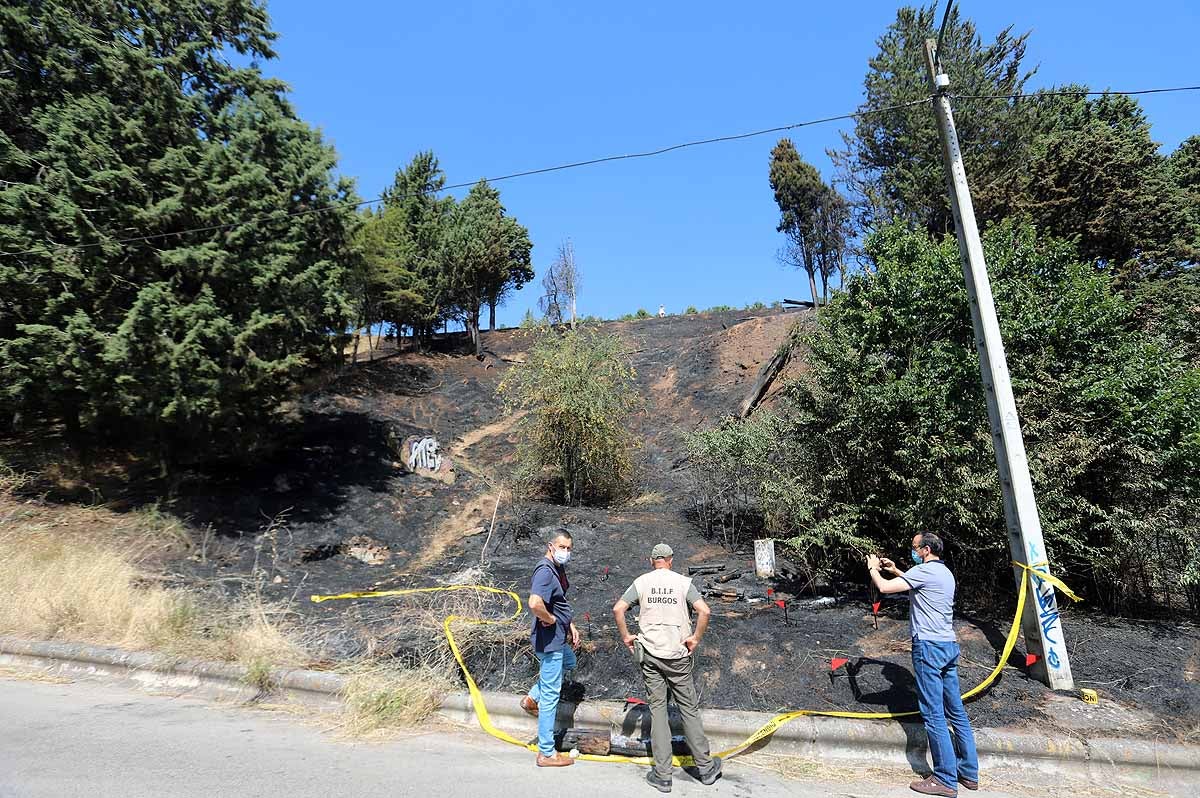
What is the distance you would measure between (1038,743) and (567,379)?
1300 cm

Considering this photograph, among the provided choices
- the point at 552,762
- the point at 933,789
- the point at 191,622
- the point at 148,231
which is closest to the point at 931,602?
the point at 933,789

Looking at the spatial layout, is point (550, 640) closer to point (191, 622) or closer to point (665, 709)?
point (665, 709)

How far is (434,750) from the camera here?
17.3 feet

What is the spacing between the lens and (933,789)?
15.0ft

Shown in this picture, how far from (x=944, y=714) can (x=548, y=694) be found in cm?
302

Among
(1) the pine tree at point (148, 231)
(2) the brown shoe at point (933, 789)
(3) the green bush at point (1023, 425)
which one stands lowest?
(2) the brown shoe at point (933, 789)

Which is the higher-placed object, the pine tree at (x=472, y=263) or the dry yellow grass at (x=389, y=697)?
the pine tree at (x=472, y=263)

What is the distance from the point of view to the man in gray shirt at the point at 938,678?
15.2ft

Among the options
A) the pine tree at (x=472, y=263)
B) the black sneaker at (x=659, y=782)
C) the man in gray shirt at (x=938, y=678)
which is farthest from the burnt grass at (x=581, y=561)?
the pine tree at (x=472, y=263)

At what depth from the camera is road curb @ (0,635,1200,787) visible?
4801 millimetres

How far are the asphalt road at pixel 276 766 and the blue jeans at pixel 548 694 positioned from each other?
0.20 m

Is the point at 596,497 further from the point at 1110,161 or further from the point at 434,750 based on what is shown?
the point at 1110,161

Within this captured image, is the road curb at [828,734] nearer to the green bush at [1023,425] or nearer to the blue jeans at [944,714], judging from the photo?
the blue jeans at [944,714]

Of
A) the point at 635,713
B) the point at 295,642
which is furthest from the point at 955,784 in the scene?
the point at 295,642
